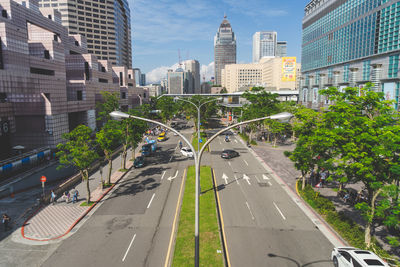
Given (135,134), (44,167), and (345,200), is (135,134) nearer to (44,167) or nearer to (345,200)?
(44,167)

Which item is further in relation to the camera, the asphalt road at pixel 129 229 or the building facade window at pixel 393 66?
the building facade window at pixel 393 66

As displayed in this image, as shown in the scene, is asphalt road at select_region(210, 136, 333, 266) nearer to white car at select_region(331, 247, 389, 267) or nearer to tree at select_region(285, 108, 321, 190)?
white car at select_region(331, 247, 389, 267)

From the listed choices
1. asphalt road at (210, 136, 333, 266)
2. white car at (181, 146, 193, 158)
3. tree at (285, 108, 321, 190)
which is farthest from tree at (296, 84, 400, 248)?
white car at (181, 146, 193, 158)

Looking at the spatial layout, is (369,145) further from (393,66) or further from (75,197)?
(393,66)

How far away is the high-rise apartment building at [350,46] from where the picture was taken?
57000 mm

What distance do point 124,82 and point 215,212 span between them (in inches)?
3461

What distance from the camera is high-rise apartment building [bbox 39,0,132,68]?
408 ft

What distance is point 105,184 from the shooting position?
3319 cm

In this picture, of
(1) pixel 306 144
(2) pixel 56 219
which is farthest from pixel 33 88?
(1) pixel 306 144

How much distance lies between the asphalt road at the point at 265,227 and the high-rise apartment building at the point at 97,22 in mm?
→ 126233

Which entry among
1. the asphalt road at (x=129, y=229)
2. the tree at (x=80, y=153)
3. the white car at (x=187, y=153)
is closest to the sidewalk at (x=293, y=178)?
the white car at (x=187, y=153)

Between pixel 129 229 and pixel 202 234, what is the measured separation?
6.54 meters

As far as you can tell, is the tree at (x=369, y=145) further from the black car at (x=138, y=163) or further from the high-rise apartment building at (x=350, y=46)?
the high-rise apartment building at (x=350, y=46)

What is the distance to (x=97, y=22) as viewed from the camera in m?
134
